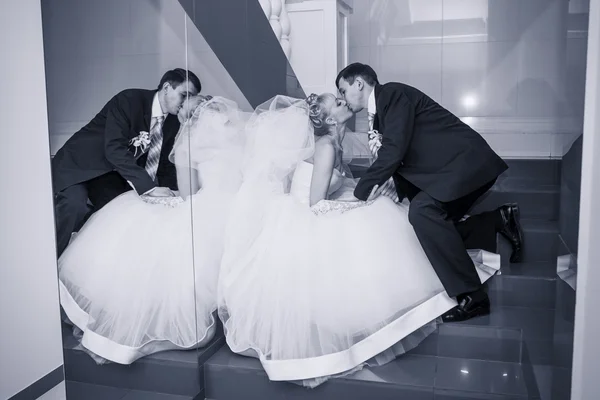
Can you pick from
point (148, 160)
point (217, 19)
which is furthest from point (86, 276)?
point (217, 19)

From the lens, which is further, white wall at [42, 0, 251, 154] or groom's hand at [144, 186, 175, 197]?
groom's hand at [144, 186, 175, 197]

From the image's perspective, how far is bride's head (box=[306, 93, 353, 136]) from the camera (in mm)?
2514

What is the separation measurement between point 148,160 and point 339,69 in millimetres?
909

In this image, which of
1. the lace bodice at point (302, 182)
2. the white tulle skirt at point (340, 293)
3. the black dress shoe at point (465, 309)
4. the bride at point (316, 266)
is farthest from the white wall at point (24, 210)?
the black dress shoe at point (465, 309)

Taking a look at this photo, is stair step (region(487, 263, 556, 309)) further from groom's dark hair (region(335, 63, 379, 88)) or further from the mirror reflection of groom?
the mirror reflection of groom

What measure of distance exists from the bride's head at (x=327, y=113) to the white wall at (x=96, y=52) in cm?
68

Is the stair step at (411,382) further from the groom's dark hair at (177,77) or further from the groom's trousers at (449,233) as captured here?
the groom's dark hair at (177,77)

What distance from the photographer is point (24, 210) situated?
2.49 meters

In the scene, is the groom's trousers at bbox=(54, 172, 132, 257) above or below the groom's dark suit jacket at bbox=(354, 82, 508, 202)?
below

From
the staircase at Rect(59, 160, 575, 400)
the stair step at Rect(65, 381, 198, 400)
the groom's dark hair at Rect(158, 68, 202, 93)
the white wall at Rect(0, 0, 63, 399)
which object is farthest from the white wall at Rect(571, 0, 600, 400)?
the white wall at Rect(0, 0, 63, 399)

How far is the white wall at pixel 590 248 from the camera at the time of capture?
1776 mm

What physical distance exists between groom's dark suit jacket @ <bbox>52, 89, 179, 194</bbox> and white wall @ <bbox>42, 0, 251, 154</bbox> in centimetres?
A: 3

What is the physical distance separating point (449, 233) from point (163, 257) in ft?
3.92

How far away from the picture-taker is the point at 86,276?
2.26m
